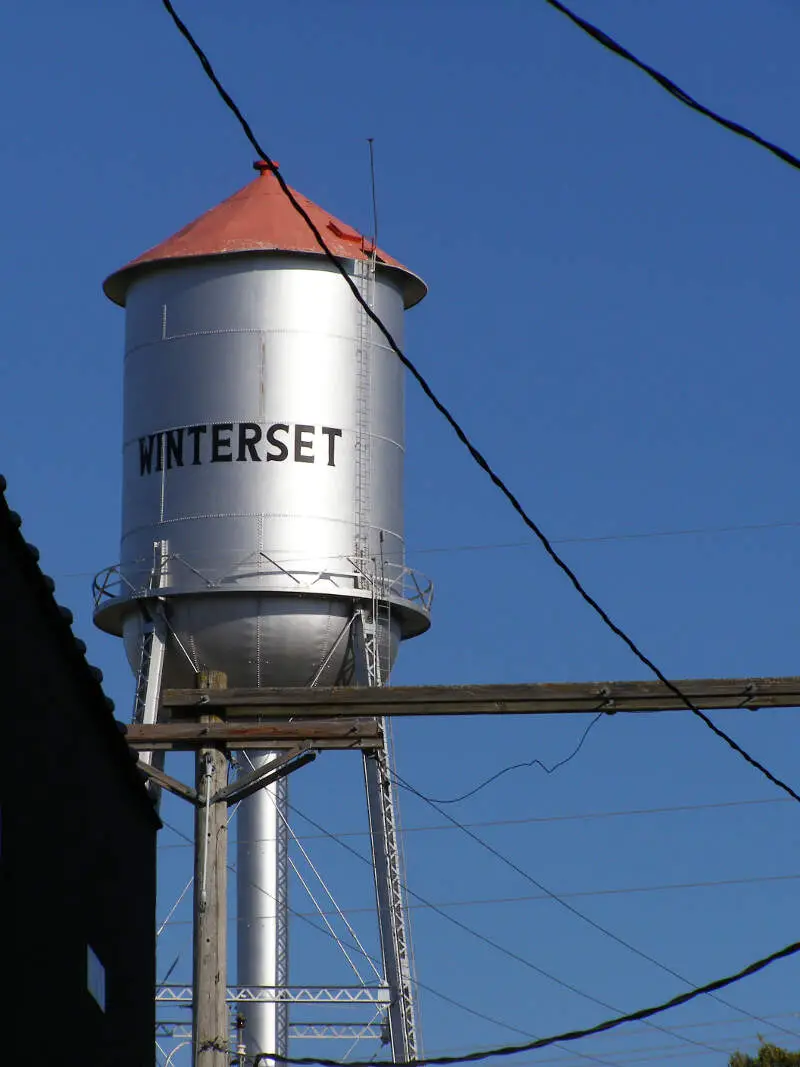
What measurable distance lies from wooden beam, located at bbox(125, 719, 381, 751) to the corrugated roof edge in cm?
69

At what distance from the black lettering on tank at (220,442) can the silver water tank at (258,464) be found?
0.02 m

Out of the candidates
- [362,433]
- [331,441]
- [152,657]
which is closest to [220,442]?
[331,441]

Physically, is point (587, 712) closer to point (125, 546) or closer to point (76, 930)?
point (76, 930)

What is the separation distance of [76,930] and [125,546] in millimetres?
14021

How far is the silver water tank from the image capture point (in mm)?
27750

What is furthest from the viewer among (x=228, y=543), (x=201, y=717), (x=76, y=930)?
(x=228, y=543)

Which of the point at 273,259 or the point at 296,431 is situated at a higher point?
the point at 273,259

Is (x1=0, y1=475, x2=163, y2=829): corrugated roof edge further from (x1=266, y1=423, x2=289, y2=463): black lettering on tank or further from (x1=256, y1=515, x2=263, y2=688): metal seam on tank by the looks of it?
(x1=266, y1=423, x2=289, y2=463): black lettering on tank

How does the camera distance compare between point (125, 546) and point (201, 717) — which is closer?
Result: point (201, 717)

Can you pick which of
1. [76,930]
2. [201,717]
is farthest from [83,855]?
[201,717]

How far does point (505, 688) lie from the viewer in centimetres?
1841

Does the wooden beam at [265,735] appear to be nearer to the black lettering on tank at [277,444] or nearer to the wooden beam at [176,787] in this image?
the wooden beam at [176,787]

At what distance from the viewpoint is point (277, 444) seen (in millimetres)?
27891

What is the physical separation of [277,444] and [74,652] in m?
13.2
